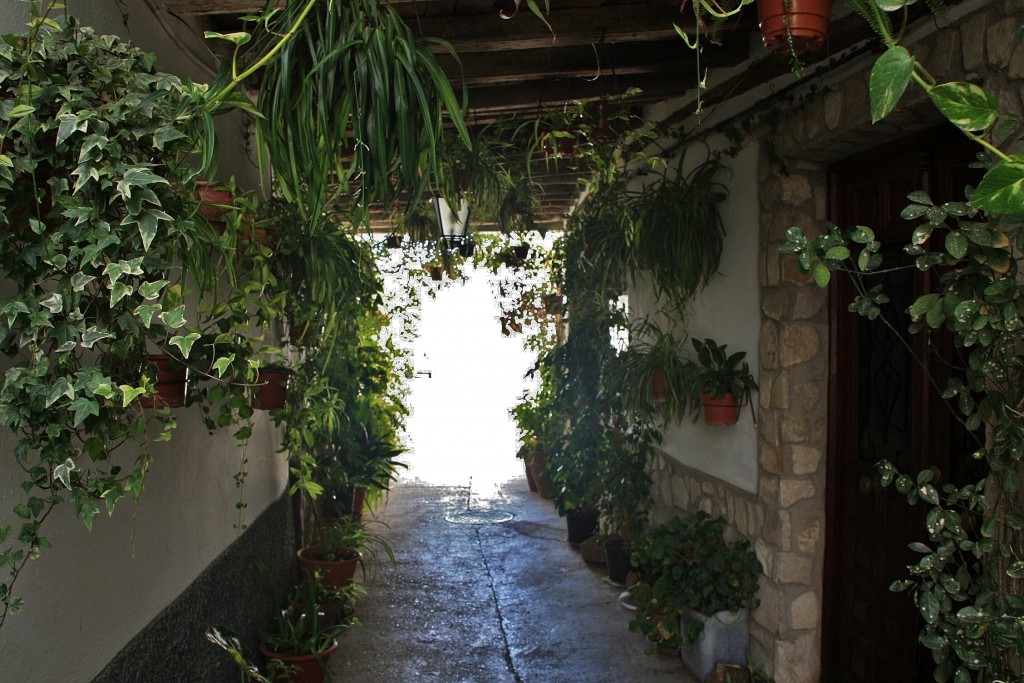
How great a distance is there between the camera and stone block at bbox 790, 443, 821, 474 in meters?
3.33

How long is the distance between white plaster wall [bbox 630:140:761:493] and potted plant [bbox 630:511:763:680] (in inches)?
11.2

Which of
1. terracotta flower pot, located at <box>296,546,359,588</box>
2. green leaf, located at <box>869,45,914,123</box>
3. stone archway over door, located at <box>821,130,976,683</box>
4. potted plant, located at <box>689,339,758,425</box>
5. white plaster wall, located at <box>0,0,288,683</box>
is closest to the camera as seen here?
green leaf, located at <box>869,45,914,123</box>

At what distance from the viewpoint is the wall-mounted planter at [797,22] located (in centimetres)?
222

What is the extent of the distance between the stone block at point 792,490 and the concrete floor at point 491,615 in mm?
1040

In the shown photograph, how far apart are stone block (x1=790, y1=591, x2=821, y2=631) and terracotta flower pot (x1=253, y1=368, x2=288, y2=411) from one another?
213cm

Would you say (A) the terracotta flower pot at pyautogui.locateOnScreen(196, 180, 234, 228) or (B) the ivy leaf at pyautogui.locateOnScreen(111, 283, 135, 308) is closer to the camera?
(B) the ivy leaf at pyautogui.locateOnScreen(111, 283, 135, 308)

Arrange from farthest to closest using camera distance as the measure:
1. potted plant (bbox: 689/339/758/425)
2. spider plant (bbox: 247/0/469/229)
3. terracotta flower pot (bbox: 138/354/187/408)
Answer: potted plant (bbox: 689/339/758/425)
terracotta flower pot (bbox: 138/354/187/408)
spider plant (bbox: 247/0/469/229)

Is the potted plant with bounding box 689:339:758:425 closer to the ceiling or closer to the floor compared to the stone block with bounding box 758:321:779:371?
closer to the floor

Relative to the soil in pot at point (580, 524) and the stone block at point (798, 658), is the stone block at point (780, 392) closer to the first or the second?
the stone block at point (798, 658)

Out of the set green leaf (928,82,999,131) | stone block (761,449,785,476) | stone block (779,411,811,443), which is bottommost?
stone block (761,449,785,476)

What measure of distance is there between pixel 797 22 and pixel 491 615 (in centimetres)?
356

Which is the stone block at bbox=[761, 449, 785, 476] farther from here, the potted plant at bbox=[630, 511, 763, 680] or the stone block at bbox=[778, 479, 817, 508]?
the potted plant at bbox=[630, 511, 763, 680]

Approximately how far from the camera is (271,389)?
315 cm

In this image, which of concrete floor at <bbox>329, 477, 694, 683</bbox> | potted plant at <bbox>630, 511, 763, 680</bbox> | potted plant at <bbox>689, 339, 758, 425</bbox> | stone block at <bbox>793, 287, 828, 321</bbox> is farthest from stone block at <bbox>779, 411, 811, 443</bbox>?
concrete floor at <bbox>329, 477, 694, 683</bbox>
